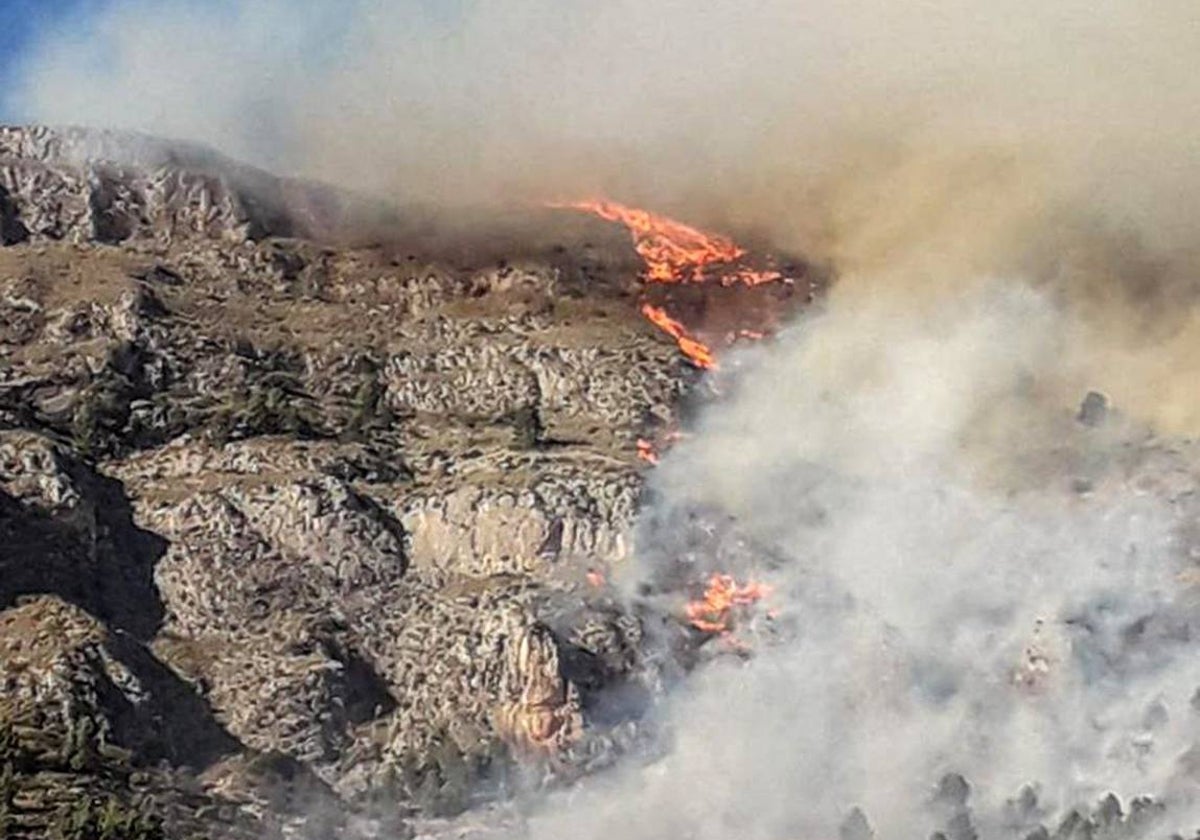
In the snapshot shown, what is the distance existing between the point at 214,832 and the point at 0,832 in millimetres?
25106

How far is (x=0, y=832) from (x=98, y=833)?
7.44 meters

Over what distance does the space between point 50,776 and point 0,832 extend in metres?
20.6

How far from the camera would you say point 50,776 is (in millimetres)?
195750

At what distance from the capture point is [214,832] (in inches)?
7731

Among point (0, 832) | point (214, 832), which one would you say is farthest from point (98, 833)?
point (214, 832)

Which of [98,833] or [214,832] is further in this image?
[214,832]

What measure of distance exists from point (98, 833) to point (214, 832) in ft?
68.1

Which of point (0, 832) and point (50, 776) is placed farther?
point (50, 776)

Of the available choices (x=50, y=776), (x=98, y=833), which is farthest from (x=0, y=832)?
(x=50, y=776)

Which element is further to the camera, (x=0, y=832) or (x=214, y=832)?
(x=214, y=832)

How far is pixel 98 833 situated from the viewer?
176750mm

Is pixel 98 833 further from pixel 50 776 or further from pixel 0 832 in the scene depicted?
pixel 50 776

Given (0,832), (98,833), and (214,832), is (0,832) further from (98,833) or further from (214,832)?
(214,832)
